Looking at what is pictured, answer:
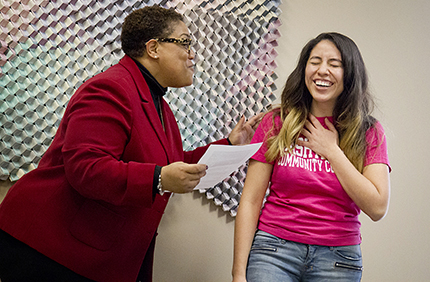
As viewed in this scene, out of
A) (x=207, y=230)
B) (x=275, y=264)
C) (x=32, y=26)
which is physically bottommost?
(x=207, y=230)

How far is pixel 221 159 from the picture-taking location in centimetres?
131

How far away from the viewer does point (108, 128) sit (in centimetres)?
123

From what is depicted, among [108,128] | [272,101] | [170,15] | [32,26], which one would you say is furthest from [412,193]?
[32,26]

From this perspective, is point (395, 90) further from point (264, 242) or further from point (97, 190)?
point (97, 190)

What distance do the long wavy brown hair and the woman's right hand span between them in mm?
526

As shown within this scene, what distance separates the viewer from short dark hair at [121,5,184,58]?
155 centimetres

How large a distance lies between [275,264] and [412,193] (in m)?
1.79

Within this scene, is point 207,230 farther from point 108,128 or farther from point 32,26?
point 32,26

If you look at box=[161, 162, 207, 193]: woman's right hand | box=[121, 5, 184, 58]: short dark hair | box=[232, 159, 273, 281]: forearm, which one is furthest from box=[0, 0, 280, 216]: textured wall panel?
box=[161, 162, 207, 193]: woman's right hand

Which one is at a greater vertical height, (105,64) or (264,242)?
(105,64)

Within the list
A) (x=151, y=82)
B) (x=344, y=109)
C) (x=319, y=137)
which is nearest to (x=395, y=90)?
(x=344, y=109)

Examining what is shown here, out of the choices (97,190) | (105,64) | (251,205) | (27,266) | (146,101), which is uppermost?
(105,64)

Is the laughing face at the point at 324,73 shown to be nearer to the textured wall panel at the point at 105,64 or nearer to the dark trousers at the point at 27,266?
the textured wall panel at the point at 105,64

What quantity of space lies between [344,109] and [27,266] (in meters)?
1.39
